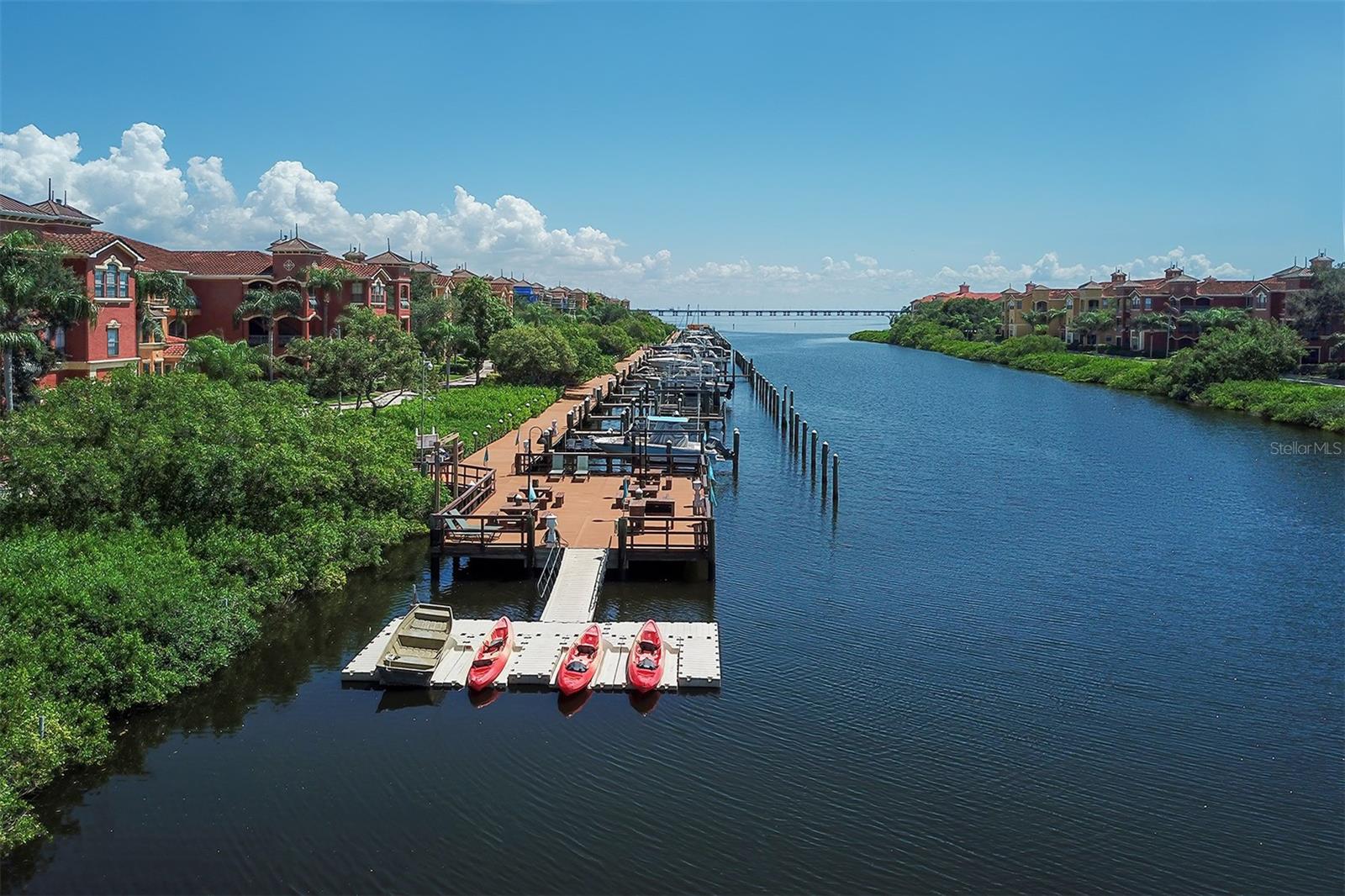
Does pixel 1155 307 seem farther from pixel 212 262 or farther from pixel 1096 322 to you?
pixel 212 262

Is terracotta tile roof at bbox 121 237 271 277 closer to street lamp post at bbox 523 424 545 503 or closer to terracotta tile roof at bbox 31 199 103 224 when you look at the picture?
terracotta tile roof at bbox 31 199 103 224

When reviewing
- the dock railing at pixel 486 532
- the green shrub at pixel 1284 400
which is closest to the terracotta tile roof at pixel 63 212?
the dock railing at pixel 486 532

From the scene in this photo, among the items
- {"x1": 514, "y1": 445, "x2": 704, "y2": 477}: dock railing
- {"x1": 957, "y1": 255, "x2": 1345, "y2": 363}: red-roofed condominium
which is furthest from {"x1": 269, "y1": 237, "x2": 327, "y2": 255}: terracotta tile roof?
{"x1": 957, "y1": 255, "x2": 1345, "y2": 363}: red-roofed condominium

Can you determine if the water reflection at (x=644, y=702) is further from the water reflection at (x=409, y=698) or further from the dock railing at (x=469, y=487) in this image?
the dock railing at (x=469, y=487)

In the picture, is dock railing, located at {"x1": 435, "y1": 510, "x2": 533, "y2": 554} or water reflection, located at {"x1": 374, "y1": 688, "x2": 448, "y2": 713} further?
dock railing, located at {"x1": 435, "y1": 510, "x2": 533, "y2": 554}

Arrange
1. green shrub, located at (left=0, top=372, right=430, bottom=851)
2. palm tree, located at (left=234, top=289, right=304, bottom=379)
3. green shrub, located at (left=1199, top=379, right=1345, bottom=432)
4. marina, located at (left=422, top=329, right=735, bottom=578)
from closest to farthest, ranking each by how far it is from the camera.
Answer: green shrub, located at (left=0, top=372, right=430, bottom=851)
marina, located at (left=422, top=329, right=735, bottom=578)
green shrub, located at (left=1199, top=379, right=1345, bottom=432)
palm tree, located at (left=234, top=289, right=304, bottom=379)

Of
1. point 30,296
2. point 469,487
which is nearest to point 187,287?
point 30,296
